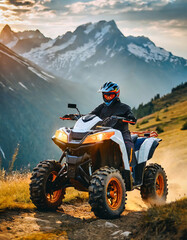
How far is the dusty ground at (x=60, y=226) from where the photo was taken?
525cm

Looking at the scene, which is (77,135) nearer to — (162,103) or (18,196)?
(18,196)

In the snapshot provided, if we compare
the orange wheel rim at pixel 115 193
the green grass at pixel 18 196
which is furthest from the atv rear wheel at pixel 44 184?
the orange wheel rim at pixel 115 193

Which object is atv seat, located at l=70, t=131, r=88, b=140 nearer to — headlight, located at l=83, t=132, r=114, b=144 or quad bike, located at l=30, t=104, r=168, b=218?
quad bike, located at l=30, t=104, r=168, b=218

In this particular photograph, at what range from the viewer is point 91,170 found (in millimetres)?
6637

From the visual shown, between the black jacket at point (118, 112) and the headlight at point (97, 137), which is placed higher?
the black jacket at point (118, 112)

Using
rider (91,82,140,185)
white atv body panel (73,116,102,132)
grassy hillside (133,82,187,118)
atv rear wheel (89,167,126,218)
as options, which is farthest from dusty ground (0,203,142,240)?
grassy hillside (133,82,187,118)

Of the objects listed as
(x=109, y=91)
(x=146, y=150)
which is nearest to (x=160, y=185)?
(x=146, y=150)

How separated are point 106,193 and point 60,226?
1.05 m

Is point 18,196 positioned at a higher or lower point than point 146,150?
lower

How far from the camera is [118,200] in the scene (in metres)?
6.53

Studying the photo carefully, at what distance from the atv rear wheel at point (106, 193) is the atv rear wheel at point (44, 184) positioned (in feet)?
4.18

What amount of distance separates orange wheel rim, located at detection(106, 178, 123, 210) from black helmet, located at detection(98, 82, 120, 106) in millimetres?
1937

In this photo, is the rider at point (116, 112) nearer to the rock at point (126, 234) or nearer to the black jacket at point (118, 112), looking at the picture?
the black jacket at point (118, 112)

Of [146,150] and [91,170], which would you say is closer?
[91,170]
